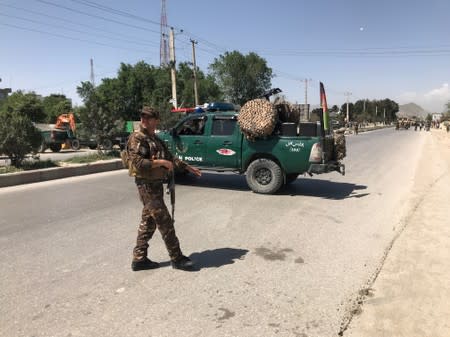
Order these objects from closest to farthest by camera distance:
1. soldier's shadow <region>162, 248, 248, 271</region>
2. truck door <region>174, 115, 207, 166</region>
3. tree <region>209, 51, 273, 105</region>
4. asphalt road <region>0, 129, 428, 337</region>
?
asphalt road <region>0, 129, 428, 337</region>, soldier's shadow <region>162, 248, 248, 271</region>, truck door <region>174, 115, 207, 166</region>, tree <region>209, 51, 273, 105</region>

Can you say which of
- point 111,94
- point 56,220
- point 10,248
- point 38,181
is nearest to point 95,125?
point 38,181

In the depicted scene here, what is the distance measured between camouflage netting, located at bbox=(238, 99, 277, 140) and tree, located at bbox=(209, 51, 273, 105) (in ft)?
214

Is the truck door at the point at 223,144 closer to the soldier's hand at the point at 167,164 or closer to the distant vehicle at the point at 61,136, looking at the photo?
the soldier's hand at the point at 167,164

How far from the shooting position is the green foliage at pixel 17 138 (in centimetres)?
1050

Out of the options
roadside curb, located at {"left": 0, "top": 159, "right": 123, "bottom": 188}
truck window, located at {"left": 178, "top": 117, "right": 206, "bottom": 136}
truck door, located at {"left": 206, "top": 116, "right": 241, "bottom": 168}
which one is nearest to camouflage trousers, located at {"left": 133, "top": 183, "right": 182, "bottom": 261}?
truck door, located at {"left": 206, "top": 116, "right": 241, "bottom": 168}

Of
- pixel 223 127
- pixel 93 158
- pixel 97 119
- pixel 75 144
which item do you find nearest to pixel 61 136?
pixel 75 144

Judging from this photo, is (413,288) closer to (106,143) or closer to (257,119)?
(257,119)

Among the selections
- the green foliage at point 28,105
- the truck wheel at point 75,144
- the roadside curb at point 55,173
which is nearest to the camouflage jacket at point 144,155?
the roadside curb at point 55,173

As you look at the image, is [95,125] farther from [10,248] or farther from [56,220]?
[10,248]

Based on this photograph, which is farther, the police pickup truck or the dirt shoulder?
the police pickup truck

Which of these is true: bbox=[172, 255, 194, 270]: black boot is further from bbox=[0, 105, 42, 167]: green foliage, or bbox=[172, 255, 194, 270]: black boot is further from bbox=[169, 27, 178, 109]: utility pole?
bbox=[169, 27, 178, 109]: utility pole

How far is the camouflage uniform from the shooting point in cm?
403

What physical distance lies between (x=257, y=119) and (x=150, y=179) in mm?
4750

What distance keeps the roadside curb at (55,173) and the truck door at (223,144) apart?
14.4 feet
